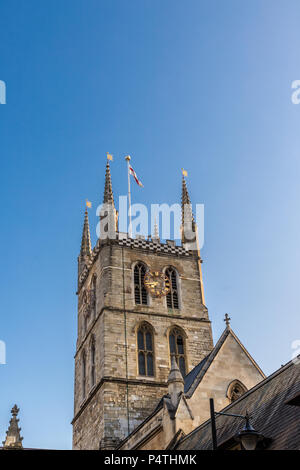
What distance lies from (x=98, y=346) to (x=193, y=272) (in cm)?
810

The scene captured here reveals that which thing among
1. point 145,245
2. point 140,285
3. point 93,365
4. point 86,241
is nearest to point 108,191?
point 145,245

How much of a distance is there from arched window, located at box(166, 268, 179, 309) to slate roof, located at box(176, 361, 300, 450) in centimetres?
1812

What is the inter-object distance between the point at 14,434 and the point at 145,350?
10.2 meters

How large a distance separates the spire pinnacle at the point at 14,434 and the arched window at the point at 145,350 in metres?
8.20

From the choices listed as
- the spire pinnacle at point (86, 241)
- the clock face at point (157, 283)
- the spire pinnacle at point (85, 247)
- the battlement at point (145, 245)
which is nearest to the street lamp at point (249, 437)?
the clock face at point (157, 283)

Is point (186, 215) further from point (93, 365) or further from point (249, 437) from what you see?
point (249, 437)

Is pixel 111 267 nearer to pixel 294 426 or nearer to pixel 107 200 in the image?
pixel 107 200

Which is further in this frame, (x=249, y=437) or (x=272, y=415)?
(x=272, y=415)

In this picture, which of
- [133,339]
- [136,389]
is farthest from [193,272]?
[136,389]

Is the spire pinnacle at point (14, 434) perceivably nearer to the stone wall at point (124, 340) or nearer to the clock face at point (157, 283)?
the stone wall at point (124, 340)

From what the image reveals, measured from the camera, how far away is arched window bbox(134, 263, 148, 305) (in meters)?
37.5

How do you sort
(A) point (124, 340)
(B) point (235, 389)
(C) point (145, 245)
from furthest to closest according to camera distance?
(C) point (145, 245), (A) point (124, 340), (B) point (235, 389)

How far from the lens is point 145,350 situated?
35625mm

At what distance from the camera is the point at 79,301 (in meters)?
43.0
